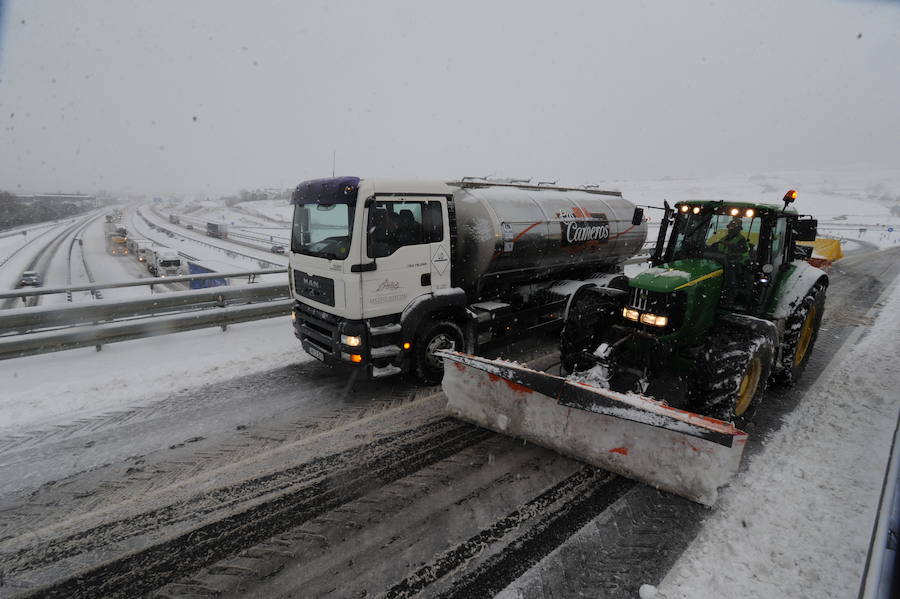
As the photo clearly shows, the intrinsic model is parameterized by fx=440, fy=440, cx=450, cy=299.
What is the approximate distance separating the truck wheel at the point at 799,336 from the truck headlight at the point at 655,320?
6.61ft

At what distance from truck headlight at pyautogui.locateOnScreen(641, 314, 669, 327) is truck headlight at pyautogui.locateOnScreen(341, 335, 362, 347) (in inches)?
141

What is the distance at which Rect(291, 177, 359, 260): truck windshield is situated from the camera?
18.5ft

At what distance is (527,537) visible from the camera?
3.56 m

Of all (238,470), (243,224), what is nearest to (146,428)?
(238,470)

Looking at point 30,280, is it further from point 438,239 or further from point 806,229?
point 806,229

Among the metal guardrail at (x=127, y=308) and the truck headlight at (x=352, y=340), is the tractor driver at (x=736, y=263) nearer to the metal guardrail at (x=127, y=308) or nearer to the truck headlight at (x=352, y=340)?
the truck headlight at (x=352, y=340)

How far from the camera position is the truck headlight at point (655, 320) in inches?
208

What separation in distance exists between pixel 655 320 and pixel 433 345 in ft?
9.82

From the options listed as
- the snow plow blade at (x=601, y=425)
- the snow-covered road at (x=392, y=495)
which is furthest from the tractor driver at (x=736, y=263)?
the snow plow blade at (x=601, y=425)

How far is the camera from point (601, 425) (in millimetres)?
4363

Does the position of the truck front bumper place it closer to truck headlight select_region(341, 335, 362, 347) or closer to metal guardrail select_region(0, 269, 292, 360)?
truck headlight select_region(341, 335, 362, 347)

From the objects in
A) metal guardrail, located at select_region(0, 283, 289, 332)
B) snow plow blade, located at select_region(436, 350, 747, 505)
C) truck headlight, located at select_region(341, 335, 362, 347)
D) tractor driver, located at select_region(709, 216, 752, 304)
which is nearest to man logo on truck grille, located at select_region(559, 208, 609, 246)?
tractor driver, located at select_region(709, 216, 752, 304)

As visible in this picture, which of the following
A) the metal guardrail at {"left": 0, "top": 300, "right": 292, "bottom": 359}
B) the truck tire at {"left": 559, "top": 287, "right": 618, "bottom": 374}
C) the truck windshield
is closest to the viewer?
the truck windshield

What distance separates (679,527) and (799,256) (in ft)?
19.3
